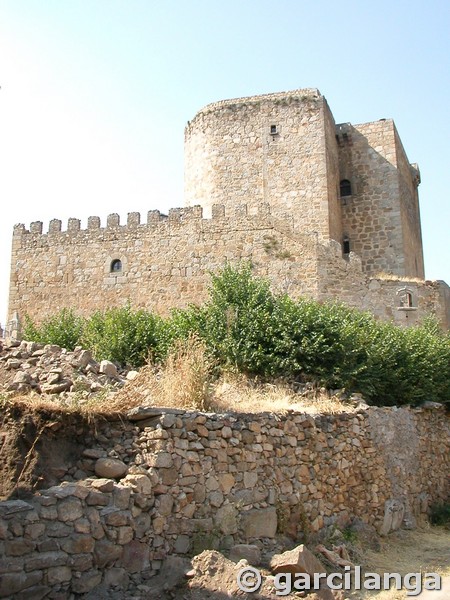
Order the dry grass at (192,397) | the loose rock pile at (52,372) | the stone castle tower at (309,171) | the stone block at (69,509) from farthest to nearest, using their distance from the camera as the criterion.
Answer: the stone castle tower at (309,171)
the loose rock pile at (52,372)
the dry grass at (192,397)
the stone block at (69,509)

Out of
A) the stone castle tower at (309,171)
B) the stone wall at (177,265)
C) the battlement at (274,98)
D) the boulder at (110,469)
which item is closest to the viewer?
the boulder at (110,469)

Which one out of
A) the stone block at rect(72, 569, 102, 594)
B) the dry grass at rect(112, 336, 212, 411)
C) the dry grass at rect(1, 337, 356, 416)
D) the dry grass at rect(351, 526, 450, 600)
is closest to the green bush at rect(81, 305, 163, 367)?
the dry grass at rect(1, 337, 356, 416)

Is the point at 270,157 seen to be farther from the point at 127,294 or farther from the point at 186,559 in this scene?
the point at 186,559

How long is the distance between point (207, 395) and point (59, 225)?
1496 centimetres

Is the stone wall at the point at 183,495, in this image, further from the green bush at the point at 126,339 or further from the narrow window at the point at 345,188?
the narrow window at the point at 345,188

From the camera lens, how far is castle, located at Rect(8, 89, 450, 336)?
19.1 metres

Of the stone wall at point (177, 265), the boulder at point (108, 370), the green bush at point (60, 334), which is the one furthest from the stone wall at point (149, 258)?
the boulder at point (108, 370)

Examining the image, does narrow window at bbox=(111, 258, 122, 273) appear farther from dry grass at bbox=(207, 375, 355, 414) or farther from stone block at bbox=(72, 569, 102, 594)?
stone block at bbox=(72, 569, 102, 594)

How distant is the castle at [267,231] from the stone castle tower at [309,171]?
42 mm

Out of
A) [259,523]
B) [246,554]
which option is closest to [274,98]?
[259,523]

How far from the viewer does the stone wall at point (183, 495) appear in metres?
5.92

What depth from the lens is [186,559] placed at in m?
6.90

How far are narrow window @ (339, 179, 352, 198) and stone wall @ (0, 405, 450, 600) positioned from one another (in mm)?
16020

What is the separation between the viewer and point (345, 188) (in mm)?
25750
